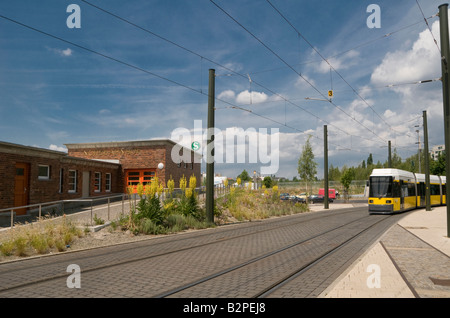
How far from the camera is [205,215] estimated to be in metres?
18.2

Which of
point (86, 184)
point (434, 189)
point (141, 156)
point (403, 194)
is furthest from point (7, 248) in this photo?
point (434, 189)

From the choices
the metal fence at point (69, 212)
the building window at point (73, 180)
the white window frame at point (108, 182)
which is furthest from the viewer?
the white window frame at point (108, 182)

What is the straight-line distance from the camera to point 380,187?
24609mm

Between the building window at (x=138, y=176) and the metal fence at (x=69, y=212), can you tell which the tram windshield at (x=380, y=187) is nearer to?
the metal fence at (x=69, y=212)

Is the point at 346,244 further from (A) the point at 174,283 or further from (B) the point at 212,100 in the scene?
(B) the point at 212,100

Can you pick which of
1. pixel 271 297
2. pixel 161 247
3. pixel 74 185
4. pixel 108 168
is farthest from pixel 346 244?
pixel 108 168

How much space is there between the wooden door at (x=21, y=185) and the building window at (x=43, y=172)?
41.7 inches

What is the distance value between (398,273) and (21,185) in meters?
17.9

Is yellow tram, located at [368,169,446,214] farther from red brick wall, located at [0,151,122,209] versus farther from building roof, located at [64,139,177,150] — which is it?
red brick wall, located at [0,151,122,209]

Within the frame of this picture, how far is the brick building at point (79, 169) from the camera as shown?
17.3 m

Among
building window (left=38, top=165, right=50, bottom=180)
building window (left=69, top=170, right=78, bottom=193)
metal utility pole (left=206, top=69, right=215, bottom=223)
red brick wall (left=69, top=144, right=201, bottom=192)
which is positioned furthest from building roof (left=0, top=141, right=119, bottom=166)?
metal utility pole (left=206, top=69, right=215, bottom=223)

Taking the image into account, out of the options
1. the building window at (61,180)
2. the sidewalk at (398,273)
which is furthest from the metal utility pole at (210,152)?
the building window at (61,180)

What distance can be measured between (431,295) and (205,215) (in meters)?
13.5

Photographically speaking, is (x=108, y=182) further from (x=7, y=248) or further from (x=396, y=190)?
(x=396, y=190)
